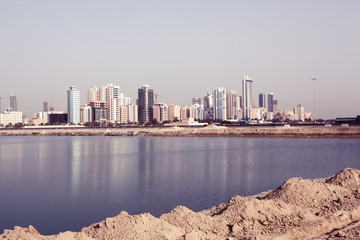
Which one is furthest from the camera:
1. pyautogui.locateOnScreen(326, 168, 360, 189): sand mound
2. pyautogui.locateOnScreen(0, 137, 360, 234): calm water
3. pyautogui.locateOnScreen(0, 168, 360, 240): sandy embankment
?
pyautogui.locateOnScreen(0, 137, 360, 234): calm water

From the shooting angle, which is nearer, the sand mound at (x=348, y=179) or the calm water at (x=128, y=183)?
the sand mound at (x=348, y=179)

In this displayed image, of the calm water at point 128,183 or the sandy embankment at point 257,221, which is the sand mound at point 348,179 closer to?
the sandy embankment at point 257,221

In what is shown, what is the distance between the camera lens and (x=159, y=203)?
1795cm

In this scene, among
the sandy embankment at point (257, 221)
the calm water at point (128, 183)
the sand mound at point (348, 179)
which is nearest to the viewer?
the sandy embankment at point (257, 221)

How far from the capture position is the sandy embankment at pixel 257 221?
10.2 m

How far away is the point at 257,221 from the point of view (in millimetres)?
11609

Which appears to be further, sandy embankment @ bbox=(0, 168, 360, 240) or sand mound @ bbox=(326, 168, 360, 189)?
sand mound @ bbox=(326, 168, 360, 189)

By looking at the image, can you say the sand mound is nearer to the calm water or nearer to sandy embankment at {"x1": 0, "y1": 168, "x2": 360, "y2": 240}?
sandy embankment at {"x1": 0, "y1": 168, "x2": 360, "y2": 240}

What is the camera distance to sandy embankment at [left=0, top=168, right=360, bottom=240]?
1016 cm

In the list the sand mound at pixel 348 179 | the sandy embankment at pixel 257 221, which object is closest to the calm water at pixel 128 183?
the sandy embankment at pixel 257 221

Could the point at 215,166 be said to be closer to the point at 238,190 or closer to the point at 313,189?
the point at 238,190

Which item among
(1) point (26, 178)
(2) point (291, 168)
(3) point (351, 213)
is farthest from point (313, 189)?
(1) point (26, 178)

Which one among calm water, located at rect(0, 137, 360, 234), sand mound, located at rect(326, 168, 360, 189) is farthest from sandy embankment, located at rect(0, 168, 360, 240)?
calm water, located at rect(0, 137, 360, 234)

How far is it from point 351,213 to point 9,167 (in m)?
30.7
